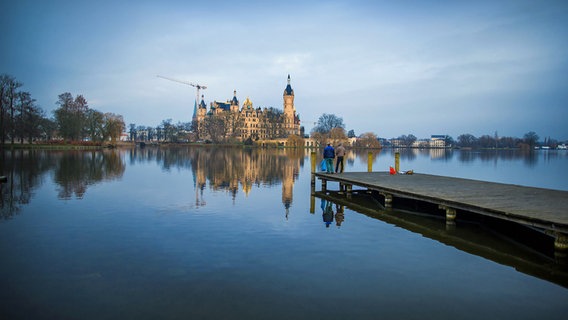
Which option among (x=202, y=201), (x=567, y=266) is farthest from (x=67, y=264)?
(x=567, y=266)

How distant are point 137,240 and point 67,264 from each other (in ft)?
7.04

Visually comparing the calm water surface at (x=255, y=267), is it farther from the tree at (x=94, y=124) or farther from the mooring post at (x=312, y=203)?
the tree at (x=94, y=124)

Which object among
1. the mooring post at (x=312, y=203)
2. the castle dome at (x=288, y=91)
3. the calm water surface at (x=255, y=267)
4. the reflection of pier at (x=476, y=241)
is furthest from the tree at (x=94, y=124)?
the castle dome at (x=288, y=91)

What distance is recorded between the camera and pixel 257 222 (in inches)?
502

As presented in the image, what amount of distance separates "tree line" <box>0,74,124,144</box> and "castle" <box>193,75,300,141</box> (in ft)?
149

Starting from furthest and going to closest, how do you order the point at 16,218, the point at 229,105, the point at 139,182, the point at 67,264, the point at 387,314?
the point at 229,105 → the point at 139,182 → the point at 16,218 → the point at 67,264 → the point at 387,314

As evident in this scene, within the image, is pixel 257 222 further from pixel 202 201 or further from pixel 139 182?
pixel 139 182

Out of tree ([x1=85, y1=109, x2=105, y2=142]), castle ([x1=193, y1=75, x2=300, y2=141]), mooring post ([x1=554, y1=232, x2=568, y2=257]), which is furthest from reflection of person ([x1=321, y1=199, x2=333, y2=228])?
castle ([x1=193, y1=75, x2=300, y2=141])

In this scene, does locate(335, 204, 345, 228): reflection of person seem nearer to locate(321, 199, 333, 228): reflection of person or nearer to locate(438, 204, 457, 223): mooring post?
locate(321, 199, 333, 228): reflection of person

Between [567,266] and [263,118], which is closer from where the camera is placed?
[567,266]

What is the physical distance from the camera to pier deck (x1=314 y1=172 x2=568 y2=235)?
31.8 feet

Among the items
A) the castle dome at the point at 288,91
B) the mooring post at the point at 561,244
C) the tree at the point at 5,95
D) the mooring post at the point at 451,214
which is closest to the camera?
the mooring post at the point at 561,244

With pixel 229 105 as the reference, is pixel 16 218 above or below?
below

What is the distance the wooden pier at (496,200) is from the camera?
31.1 feet
